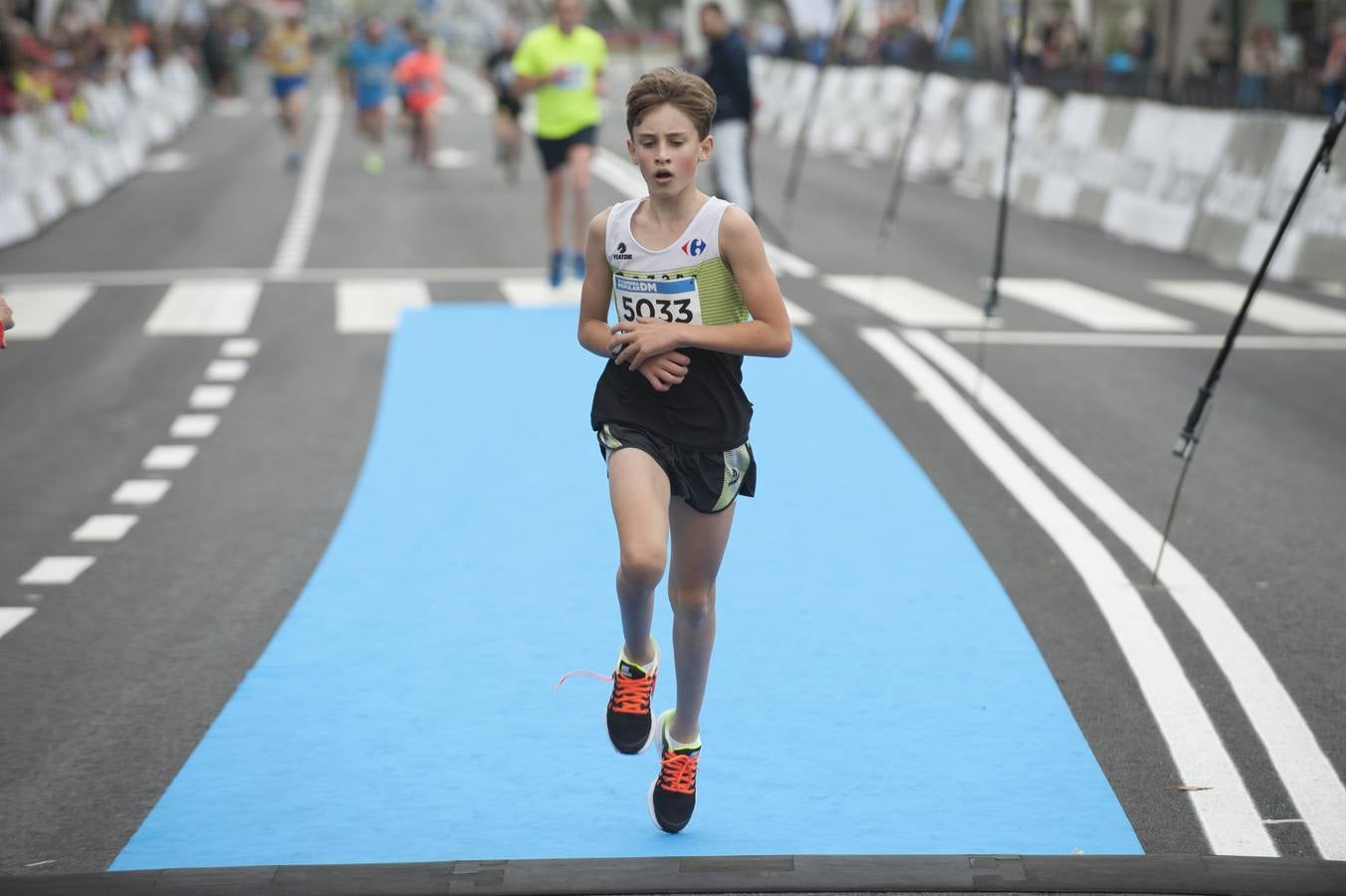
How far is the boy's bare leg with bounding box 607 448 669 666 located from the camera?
4.42m

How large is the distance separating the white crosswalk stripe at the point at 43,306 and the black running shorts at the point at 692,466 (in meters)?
9.23

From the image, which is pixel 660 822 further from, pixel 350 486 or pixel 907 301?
pixel 907 301

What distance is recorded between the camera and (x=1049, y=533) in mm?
7777

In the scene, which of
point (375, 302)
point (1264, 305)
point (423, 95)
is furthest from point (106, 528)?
point (423, 95)

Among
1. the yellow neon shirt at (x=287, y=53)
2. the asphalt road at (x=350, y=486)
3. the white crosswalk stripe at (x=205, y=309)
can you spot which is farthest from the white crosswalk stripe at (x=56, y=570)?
the yellow neon shirt at (x=287, y=53)

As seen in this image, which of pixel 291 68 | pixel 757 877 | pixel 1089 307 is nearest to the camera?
pixel 757 877

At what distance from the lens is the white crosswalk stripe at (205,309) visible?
43.1ft

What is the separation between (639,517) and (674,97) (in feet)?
3.41

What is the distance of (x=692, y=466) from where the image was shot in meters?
4.58

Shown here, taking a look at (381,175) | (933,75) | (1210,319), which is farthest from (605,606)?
(933,75)

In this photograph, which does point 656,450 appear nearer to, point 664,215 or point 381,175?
point 664,215

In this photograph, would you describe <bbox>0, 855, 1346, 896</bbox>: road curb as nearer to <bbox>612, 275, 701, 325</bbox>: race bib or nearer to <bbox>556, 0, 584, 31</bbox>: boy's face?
<bbox>612, 275, 701, 325</bbox>: race bib

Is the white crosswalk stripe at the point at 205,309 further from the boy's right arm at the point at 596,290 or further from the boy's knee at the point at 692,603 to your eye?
the boy's knee at the point at 692,603

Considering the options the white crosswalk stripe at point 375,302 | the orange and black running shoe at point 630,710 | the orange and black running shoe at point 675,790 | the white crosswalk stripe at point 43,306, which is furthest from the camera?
the white crosswalk stripe at point 375,302
